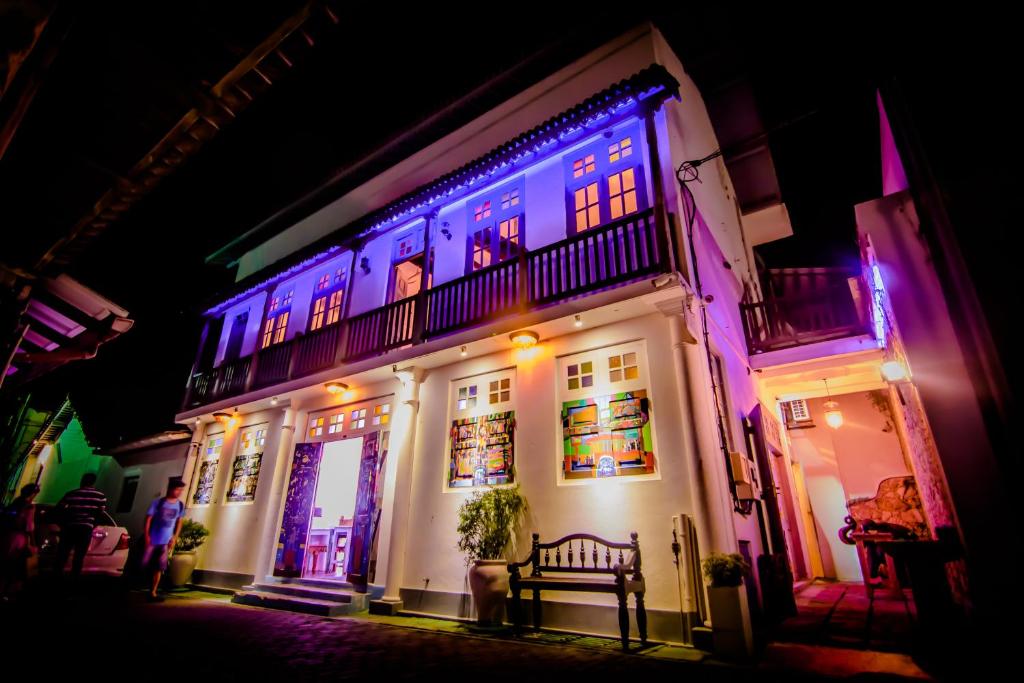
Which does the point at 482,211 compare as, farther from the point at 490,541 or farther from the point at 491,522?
the point at 490,541

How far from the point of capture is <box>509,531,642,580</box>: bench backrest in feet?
17.3

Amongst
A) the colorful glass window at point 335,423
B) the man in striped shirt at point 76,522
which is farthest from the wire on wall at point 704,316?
the man in striped shirt at point 76,522

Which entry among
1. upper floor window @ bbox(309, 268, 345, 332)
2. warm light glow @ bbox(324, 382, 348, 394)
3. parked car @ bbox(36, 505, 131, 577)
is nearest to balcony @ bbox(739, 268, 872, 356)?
warm light glow @ bbox(324, 382, 348, 394)

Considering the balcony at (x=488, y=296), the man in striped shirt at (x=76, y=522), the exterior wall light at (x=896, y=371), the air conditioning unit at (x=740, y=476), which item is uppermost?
the balcony at (x=488, y=296)

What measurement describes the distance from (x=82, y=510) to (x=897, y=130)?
11.5 metres

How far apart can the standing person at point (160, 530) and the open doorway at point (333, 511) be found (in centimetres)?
231

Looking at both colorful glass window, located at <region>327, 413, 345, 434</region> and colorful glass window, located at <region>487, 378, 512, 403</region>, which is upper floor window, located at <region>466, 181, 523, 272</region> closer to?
colorful glass window, located at <region>487, 378, 512, 403</region>

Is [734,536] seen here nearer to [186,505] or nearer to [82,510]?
[82,510]

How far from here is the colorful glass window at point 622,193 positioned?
279 inches

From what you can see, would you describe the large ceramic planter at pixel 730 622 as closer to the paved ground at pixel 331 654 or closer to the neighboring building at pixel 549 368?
the paved ground at pixel 331 654

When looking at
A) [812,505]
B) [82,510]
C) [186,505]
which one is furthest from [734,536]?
[186,505]

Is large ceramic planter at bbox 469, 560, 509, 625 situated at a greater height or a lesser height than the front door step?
greater

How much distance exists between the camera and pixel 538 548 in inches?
233

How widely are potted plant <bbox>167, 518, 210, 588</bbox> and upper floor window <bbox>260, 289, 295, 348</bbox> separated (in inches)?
181
